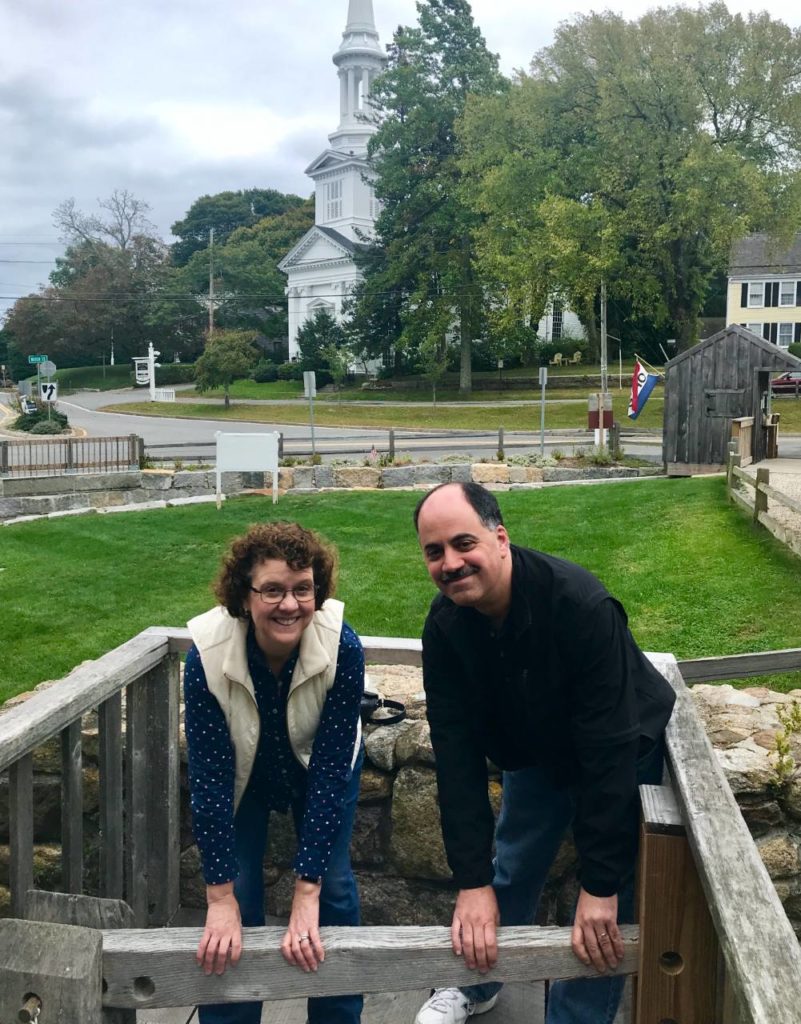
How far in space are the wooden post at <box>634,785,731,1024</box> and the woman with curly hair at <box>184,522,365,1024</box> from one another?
0.81m

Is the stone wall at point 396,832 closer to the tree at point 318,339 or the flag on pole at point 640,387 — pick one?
the flag on pole at point 640,387

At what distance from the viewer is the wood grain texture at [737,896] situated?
138 centimetres

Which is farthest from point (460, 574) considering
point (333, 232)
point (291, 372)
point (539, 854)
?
point (333, 232)

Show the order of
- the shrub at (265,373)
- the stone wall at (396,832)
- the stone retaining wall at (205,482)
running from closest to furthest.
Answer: the stone wall at (396,832)
the stone retaining wall at (205,482)
the shrub at (265,373)

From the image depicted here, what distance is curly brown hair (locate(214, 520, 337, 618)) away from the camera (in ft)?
8.04

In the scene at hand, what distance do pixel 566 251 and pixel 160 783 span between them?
94.7 feet

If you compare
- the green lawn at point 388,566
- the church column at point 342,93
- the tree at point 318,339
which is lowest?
the green lawn at point 388,566

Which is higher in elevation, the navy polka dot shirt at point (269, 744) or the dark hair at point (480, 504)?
the dark hair at point (480, 504)

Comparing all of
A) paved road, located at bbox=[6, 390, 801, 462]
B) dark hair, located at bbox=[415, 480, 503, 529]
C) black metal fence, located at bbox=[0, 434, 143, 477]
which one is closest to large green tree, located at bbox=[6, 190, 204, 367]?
paved road, located at bbox=[6, 390, 801, 462]

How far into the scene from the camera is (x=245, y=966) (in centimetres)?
205

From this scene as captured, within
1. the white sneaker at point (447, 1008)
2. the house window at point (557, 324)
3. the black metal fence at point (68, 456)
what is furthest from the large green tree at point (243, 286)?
the white sneaker at point (447, 1008)

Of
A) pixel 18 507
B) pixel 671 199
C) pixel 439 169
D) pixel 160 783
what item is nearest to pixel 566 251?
pixel 671 199

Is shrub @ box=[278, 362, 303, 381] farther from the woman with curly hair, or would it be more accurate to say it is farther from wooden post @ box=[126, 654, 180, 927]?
the woman with curly hair

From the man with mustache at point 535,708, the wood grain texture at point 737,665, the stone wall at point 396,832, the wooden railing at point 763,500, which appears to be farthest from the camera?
the wooden railing at point 763,500
